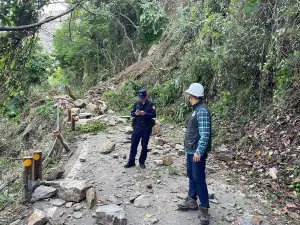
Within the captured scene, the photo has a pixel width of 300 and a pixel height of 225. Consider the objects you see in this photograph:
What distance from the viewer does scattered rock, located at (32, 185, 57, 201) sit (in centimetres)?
507

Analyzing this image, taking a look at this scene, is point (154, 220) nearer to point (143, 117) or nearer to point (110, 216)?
point (110, 216)

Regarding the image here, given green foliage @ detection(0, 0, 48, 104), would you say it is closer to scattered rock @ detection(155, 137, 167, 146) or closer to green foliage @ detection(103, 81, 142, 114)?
scattered rock @ detection(155, 137, 167, 146)

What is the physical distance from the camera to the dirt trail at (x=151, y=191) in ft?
14.9

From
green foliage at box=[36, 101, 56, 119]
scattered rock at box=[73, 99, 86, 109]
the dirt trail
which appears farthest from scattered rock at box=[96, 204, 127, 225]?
scattered rock at box=[73, 99, 86, 109]

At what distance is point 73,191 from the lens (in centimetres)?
493

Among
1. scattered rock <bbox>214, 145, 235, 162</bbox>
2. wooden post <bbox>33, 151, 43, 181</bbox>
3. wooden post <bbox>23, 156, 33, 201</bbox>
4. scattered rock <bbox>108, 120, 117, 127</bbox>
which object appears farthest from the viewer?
scattered rock <bbox>108, 120, 117, 127</bbox>

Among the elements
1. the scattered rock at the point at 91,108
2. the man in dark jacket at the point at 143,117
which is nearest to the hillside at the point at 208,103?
the scattered rock at the point at 91,108

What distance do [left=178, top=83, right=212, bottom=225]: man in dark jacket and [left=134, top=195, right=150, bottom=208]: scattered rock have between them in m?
0.92

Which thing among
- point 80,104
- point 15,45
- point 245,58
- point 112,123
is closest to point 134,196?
point 15,45

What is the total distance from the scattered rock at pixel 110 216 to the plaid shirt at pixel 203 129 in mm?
1431

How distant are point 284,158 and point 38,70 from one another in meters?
12.6

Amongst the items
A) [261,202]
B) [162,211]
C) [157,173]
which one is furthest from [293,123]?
[162,211]

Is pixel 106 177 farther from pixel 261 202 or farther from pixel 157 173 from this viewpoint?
pixel 261 202

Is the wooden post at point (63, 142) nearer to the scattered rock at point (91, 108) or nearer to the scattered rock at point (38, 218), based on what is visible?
the scattered rock at point (38, 218)
